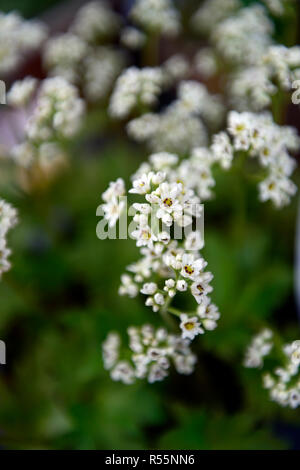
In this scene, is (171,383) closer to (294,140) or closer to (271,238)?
(271,238)

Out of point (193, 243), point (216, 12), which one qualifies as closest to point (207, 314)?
point (193, 243)

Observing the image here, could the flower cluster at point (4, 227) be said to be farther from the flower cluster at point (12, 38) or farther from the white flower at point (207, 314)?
the flower cluster at point (12, 38)

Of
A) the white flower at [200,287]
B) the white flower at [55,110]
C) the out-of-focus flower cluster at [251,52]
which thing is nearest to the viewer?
the white flower at [200,287]

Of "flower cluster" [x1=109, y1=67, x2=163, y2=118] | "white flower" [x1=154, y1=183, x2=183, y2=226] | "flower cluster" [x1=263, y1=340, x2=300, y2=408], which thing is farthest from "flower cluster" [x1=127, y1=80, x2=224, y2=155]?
"flower cluster" [x1=263, y1=340, x2=300, y2=408]

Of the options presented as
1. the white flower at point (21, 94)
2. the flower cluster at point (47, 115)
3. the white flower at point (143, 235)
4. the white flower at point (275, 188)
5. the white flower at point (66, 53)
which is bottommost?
the white flower at point (143, 235)

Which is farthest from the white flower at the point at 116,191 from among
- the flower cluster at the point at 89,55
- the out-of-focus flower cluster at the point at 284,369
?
the flower cluster at the point at 89,55

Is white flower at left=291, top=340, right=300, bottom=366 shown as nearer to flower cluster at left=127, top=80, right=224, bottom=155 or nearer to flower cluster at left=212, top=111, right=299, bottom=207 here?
flower cluster at left=212, top=111, right=299, bottom=207

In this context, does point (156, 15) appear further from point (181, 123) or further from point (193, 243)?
point (193, 243)
